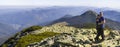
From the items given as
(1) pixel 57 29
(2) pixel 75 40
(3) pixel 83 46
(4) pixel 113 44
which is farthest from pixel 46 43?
(1) pixel 57 29

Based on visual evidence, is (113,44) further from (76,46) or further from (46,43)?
(46,43)

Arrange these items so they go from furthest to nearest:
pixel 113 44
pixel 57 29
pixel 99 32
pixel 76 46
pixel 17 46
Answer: pixel 57 29
pixel 17 46
pixel 99 32
pixel 113 44
pixel 76 46

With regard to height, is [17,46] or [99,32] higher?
[99,32]

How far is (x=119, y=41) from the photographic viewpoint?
32562 millimetres

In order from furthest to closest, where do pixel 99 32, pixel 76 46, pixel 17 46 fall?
pixel 17 46 → pixel 99 32 → pixel 76 46

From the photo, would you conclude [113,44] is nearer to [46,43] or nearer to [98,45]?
[98,45]

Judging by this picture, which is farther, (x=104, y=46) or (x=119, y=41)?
(x=119, y=41)

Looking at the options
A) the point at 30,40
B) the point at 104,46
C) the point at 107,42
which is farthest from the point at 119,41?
the point at 30,40

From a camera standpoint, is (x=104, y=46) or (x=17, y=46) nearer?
(x=104, y=46)

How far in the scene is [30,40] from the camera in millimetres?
44281

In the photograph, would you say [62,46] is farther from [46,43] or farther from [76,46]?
[46,43]

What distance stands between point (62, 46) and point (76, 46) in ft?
4.81

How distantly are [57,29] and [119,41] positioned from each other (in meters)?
27.2

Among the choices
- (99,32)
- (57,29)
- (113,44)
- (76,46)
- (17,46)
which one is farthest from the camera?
(57,29)
